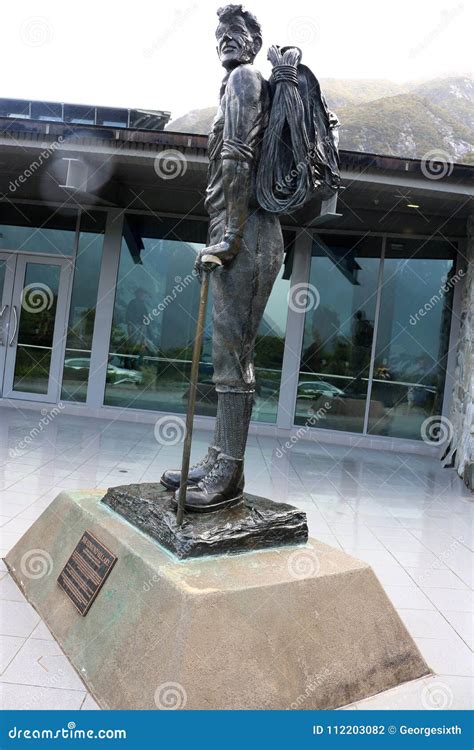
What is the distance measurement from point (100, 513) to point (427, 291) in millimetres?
8217

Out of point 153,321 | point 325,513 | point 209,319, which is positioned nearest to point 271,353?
point 209,319

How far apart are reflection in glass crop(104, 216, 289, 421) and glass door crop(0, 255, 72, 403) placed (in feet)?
2.96

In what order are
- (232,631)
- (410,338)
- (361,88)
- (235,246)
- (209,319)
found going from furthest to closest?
(361,88) → (410,338) → (209,319) → (235,246) → (232,631)

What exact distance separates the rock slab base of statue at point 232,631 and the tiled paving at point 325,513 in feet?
0.34

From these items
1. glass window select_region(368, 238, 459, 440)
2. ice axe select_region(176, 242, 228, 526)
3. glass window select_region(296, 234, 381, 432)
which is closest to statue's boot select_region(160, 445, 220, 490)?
ice axe select_region(176, 242, 228, 526)

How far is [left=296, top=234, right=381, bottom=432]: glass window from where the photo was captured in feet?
34.3

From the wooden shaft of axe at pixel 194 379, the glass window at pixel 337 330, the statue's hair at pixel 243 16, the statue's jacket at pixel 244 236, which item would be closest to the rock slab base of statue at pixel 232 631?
the wooden shaft of axe at pixel 194 379

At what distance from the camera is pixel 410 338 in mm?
10344

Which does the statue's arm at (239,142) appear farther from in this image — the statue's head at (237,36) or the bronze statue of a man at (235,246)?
the statue's head at (237,36)

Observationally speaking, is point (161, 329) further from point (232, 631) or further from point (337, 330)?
point (232, 631)

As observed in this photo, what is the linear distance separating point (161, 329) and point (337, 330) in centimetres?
285

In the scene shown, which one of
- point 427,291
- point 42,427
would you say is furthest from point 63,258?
point 427,291

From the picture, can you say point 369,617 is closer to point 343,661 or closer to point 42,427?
point 343,661

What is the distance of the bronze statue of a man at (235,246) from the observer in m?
2.81
